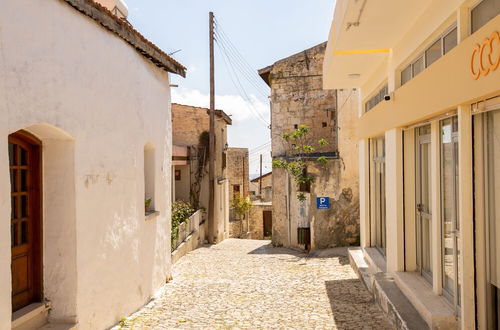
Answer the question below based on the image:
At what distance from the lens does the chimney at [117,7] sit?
9498 millimetres

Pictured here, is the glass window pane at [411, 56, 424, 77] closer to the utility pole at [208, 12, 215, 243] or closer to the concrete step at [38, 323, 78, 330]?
the concrete step at [38, 323, 78, 330]

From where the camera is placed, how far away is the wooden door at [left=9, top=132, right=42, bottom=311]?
4348 millimetres

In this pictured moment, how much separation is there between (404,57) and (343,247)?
8.16 m

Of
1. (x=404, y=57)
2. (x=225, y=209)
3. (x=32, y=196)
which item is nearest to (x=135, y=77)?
(x=32, y=196)

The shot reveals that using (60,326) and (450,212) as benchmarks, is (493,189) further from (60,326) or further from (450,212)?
(60,326)

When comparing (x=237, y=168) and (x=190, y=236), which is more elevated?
(x=237, y=168)

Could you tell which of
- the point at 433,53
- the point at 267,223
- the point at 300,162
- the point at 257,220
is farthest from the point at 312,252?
the point at 267,223

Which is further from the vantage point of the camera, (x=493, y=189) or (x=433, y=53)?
(x=433, y=53)

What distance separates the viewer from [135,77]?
675 cm

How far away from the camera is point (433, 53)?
4.95 meters

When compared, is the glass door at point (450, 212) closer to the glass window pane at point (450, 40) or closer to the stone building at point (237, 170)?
the glass window pane at point (450, 40)

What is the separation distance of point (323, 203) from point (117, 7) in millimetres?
7448

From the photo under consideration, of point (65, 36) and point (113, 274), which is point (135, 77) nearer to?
point (65, 36)

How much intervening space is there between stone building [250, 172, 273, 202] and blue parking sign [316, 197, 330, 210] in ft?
58.2
